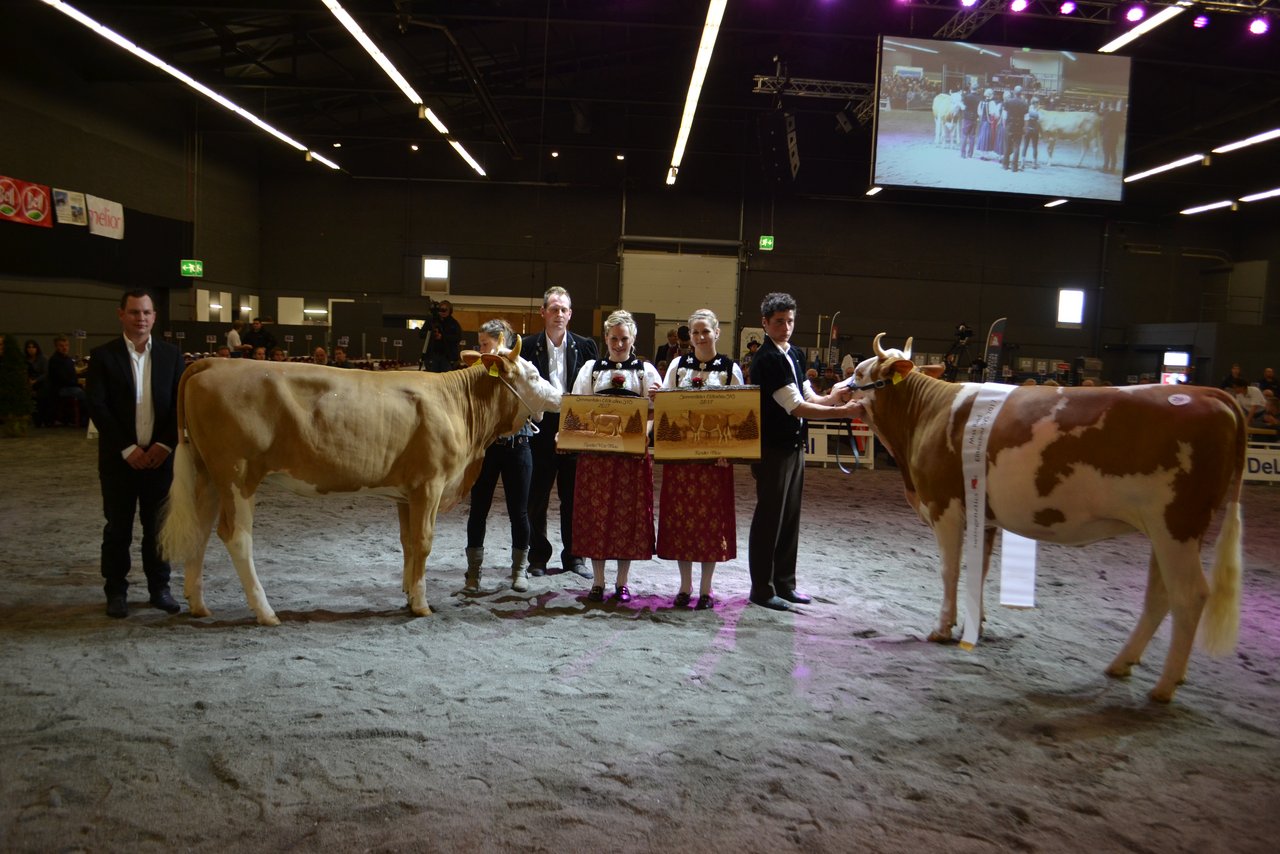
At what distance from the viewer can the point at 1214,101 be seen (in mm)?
17328

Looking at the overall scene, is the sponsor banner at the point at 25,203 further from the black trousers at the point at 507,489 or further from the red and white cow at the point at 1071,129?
the red and white cow at the point at 1071,129

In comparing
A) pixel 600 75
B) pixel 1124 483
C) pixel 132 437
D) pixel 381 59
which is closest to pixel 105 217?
pixel 381 59

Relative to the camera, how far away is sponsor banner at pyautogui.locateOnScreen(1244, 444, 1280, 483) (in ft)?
39.5

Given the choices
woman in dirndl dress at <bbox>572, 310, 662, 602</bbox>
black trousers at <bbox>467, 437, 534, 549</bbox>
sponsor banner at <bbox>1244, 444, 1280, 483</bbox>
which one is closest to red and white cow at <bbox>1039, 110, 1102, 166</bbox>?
sponsor banner at <bbox>1244, 444, 1280, 483</bbox>

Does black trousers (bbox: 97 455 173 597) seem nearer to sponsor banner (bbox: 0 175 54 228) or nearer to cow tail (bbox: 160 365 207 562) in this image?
cow tail (bbox: 160 365 207 562)

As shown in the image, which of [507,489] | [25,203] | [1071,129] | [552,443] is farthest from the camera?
[25,203]

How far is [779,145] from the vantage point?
56.4ft

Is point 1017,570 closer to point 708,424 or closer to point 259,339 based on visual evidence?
point 708,424

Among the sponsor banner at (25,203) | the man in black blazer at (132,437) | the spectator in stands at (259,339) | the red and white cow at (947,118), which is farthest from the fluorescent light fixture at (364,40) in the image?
the red and white cow at (947,118)

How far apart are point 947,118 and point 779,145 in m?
5.80

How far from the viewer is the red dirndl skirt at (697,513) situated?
470 centimetres

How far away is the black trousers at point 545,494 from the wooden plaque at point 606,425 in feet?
2.67

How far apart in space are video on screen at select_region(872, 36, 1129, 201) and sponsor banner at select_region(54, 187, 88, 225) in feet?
46.7

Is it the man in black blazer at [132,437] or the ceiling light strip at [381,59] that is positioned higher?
the ceiling light strip at [381,59]
